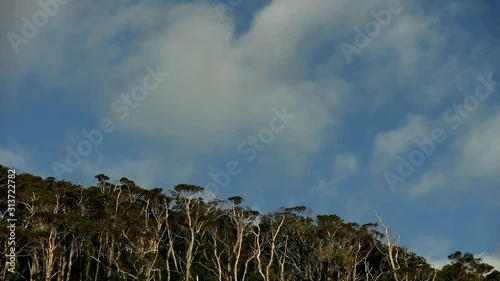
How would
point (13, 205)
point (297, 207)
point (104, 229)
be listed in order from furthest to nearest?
point (297, 207) → point (104, 229) → point (13, 205)

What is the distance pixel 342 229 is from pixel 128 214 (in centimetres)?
2016

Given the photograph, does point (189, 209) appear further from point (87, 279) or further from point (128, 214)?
point (87, 279)

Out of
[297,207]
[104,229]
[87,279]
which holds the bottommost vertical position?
[87,279]

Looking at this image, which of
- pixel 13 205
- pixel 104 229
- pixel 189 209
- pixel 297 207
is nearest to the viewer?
pixel 13 205

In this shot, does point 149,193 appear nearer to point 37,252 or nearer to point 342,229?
point 37,252

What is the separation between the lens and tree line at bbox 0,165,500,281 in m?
43.9

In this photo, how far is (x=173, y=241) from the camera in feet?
173

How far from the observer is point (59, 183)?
54062 millimetres

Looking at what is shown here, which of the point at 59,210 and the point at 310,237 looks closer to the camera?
the point at 59,210

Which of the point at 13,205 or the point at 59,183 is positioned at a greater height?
the point at 59,183

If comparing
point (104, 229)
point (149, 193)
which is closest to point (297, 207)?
point (149, 193)

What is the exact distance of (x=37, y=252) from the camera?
4544 centimetres

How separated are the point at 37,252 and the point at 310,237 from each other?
2457 centimetres

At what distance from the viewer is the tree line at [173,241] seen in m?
43.9
